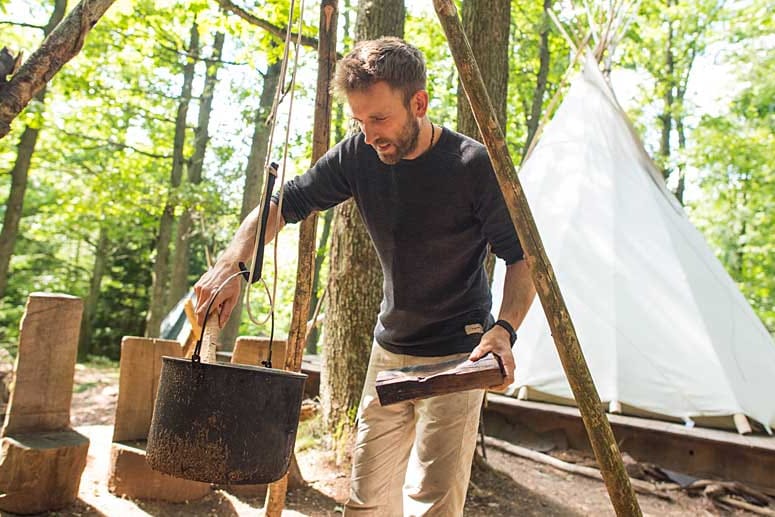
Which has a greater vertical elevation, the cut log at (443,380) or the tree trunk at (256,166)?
the tree trunk at (256,166)

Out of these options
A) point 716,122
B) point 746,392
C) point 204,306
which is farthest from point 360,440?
point 716,122

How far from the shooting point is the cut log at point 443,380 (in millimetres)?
1449

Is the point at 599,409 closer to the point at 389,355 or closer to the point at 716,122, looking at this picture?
the point at 389,355

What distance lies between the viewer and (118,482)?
3.08 metres

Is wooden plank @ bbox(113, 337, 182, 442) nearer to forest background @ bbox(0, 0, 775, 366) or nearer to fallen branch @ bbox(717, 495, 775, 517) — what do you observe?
fallen branch @ bbox(717, 495, 775, 517)

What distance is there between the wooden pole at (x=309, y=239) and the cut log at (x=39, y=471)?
38.1 inches

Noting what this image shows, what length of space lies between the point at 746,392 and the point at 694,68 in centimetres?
1288

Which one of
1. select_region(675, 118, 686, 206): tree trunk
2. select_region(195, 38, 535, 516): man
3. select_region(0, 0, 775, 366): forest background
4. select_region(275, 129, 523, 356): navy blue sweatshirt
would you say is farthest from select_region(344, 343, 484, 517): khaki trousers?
select_region(675, 118, 686, 206): tree trunk

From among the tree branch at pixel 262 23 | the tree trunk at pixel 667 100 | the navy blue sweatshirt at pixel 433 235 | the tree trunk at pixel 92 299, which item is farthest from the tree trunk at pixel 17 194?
the tree trunk at pixel 667 100

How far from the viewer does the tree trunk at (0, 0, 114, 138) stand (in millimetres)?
2145

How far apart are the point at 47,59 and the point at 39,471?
1740mm

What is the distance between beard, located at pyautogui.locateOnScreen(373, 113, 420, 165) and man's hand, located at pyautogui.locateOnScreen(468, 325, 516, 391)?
0.68 m

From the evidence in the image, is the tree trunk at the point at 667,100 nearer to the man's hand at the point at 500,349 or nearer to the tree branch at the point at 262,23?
the tree branch at the point at 262,23

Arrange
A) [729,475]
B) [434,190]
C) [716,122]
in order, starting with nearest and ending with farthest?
[434,190] < [729,475] < [716,122]
